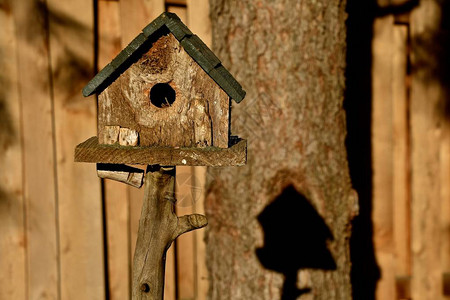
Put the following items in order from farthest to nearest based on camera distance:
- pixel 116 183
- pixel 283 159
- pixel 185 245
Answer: pixel 185 245
pixel 116 183
pixel 283 159

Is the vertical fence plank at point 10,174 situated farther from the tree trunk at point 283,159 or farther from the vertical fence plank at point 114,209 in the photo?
the tree trunk at point 283,159

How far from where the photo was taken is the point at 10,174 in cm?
276

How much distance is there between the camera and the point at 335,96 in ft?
8.43

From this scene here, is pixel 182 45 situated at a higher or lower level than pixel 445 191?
higher

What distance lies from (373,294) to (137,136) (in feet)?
7.06

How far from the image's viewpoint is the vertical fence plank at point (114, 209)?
2838 millimetres

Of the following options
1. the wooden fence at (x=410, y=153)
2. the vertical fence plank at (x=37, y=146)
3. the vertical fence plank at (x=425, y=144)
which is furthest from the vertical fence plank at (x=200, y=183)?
the vertical fence plank at (x=425, y=144)

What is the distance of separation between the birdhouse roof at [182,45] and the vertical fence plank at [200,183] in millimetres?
1154

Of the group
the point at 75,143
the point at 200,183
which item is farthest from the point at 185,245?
the point at 75,143

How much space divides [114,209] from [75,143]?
1.37 feet

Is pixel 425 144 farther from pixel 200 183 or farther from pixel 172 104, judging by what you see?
pixel 172 104

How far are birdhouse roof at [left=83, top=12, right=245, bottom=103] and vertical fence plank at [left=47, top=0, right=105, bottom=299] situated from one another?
1183 millimetres

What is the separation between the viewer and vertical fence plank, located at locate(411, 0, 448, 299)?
323 cm

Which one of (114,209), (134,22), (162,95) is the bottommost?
(114,209)
